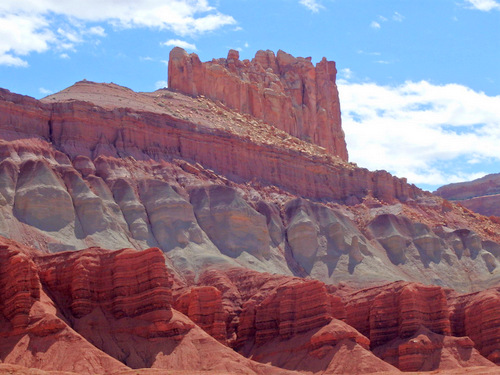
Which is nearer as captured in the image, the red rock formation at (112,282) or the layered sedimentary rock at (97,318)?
the layered sedimentary rock at (97,318)

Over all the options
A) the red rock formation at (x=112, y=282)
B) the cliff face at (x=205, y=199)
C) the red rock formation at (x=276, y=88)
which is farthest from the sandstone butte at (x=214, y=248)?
the red rock formation at (x=276, y=88)

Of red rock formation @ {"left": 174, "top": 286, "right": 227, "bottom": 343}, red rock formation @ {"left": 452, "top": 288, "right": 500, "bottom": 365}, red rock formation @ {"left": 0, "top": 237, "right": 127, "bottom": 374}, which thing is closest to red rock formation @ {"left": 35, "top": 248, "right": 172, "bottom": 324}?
red rock formation @ {"left": 0, "top": 237, "right": 127, "bottom": 374}

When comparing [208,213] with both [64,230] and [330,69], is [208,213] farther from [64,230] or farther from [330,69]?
[330,69]

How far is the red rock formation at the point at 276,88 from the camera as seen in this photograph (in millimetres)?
143500

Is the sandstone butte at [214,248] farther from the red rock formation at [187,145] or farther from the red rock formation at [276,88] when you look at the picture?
the red rock formation at [276,88]

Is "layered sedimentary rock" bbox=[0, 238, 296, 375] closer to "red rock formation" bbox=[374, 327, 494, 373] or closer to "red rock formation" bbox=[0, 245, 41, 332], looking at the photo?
"red rock formation" bbox=[0, 245, 41, 332]

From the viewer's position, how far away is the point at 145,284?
2995 inches

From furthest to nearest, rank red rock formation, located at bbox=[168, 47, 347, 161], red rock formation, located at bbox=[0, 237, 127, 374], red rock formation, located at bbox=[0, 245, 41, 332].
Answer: red rock formation, located at bbox=[168, 47, 347, 161] → red rock formation, located at bbox=[0, 245, 41, 332] → red rock formation, located at bbox=[0, 237, 127, 374]

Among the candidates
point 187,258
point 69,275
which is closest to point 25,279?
point 69,275

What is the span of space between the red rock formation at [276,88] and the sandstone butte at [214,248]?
413mm

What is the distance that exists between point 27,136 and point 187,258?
20973mm

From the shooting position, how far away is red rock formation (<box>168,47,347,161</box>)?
14350 centimetres

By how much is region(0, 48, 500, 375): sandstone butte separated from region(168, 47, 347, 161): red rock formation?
41 centimetres

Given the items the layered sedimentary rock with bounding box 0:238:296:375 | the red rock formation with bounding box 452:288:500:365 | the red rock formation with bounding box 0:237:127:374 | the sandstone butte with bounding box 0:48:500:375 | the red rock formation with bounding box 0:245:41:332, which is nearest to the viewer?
the red rock formation with bounding box 0:237:127:374
